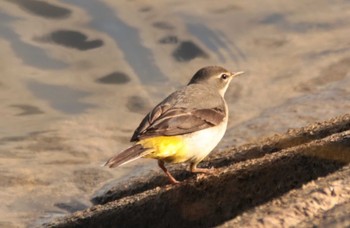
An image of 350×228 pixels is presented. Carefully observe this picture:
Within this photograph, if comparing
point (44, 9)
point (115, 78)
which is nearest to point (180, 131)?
point (115, 78)

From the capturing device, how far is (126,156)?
23.6 ft

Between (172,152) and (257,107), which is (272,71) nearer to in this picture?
(257,107)

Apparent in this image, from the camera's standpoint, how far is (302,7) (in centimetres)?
1510

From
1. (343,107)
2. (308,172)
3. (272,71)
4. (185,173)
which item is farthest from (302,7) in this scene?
(308,172)

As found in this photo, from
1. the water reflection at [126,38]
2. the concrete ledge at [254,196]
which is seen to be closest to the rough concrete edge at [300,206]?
the concrete ledge at [254,196]

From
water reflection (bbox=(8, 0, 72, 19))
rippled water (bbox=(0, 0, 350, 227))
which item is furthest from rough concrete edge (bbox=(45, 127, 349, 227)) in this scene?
Answer: water reflection (bbox=(8, 0, 72, 19))

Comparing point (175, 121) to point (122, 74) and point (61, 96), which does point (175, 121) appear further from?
point (122, 74)

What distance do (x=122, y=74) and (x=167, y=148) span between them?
5.85m

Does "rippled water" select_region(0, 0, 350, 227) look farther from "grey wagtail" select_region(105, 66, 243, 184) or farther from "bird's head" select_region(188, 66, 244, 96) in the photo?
"grey wagtail" select_region(105, 66, 243, 184)

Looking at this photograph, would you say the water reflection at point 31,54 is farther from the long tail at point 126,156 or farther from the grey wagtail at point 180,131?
the long tail at point 126,156

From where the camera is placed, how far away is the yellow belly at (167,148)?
746 centimetres

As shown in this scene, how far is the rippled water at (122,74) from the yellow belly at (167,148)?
2.10 metres

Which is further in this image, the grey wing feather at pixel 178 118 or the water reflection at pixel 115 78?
the water reflection at pixel 115 78

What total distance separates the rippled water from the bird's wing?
1984mm
